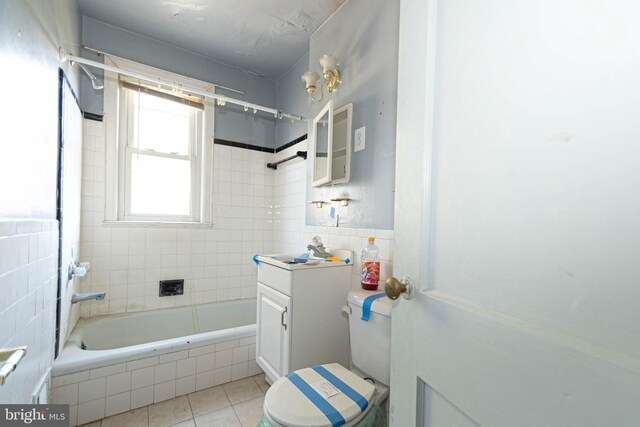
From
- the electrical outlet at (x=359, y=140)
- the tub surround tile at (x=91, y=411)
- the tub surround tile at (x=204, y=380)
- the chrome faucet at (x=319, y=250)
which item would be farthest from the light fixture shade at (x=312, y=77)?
the tub surround tile at (x=91, y=411)

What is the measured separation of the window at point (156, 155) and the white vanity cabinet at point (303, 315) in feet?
4.42

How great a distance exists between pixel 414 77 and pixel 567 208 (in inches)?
17.5

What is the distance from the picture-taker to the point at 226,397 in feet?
5.79

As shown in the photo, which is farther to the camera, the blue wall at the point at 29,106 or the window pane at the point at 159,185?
the window pane at the point at 159,185

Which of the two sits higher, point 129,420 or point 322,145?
point 322,145

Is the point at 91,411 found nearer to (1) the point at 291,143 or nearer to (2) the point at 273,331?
(2) the point at 273,331

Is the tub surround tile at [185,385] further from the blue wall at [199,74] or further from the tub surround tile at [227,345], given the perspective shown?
the blue wall at [199,74]

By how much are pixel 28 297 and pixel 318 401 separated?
116cm

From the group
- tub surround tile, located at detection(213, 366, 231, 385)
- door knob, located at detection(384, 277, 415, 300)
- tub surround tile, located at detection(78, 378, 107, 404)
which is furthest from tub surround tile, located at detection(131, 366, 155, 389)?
door knob, located at detection(384, 277, 415, 300)

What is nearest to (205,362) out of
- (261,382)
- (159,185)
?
(261,382)

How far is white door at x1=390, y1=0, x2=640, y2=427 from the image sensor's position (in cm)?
35

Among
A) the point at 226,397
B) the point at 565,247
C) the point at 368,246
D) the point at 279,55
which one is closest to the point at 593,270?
the point at 565,247

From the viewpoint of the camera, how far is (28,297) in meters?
1.06

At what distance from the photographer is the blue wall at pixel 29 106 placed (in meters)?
0.86
